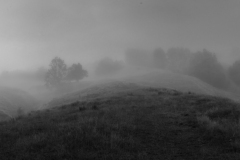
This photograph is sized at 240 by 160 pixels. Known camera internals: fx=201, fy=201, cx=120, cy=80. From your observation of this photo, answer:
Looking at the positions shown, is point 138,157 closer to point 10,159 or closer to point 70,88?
point 10,159

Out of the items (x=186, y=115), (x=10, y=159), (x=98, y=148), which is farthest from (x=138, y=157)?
(x=186, y=115)

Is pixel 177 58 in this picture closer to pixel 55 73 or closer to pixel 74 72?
pixel 74 72

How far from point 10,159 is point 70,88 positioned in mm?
71677

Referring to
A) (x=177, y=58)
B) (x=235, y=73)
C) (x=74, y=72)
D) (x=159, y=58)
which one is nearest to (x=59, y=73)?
(x=74, y=72)

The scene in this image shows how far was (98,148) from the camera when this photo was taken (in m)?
7.72

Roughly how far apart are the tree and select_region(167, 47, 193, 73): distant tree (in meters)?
53.7

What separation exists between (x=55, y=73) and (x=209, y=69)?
57.5 metres

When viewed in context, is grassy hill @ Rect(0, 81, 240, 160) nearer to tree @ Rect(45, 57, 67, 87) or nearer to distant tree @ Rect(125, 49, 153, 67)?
tree @ Rect(45, 57, 67, 87)

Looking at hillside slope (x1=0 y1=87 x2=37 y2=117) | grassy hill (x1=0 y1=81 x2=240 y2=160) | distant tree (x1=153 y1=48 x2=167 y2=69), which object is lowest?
grassy hill (x1=0 y1=81 x2=240 y2=160)

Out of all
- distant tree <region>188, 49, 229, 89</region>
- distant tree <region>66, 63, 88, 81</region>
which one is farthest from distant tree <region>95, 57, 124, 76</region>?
distant tree <region>188, 49, 229, 89</region>

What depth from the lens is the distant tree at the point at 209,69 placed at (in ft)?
247

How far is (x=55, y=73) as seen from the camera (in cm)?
6912

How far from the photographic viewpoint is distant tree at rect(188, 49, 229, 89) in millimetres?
75250

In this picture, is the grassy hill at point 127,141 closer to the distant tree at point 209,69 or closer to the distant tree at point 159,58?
the distant tree at point 209,69
